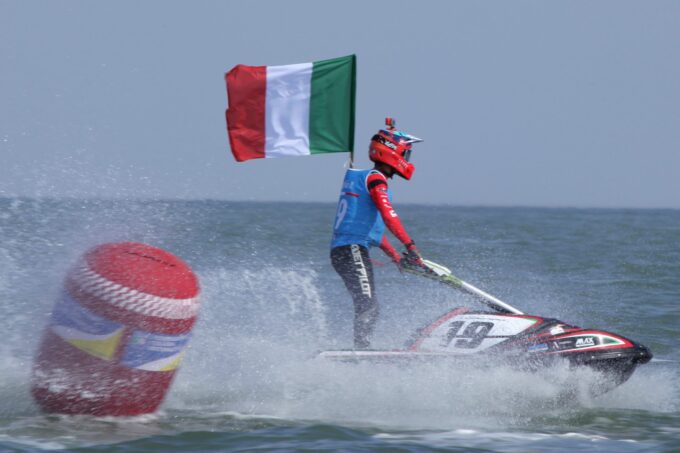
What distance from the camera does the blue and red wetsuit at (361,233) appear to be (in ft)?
27.4

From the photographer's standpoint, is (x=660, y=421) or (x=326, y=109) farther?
(x=326, y=109)

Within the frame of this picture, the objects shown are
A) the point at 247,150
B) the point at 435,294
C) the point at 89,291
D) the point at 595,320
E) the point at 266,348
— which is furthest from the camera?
the point at 435,294

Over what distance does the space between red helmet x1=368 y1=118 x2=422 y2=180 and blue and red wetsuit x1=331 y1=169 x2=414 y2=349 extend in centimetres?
15

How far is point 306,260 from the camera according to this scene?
20.8 metres

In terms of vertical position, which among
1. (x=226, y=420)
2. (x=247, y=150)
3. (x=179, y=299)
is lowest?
(x=226, y=420)

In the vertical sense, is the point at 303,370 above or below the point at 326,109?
below

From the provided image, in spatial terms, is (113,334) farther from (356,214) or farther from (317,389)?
(356,214)

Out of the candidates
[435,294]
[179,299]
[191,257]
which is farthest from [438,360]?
[191,257]

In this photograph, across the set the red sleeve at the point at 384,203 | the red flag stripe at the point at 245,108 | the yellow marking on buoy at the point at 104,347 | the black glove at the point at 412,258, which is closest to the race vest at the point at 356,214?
the red sleeve at the point at 384,203

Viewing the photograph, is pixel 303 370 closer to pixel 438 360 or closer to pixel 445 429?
pixel 438 360

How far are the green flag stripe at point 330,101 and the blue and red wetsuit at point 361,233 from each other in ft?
3.64

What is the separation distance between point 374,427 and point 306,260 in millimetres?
14193

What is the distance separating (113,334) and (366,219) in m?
2.88

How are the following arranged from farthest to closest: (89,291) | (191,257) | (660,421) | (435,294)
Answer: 1. (191,257)
2. (435,294)
3. (660,421)
4. (89,291)
